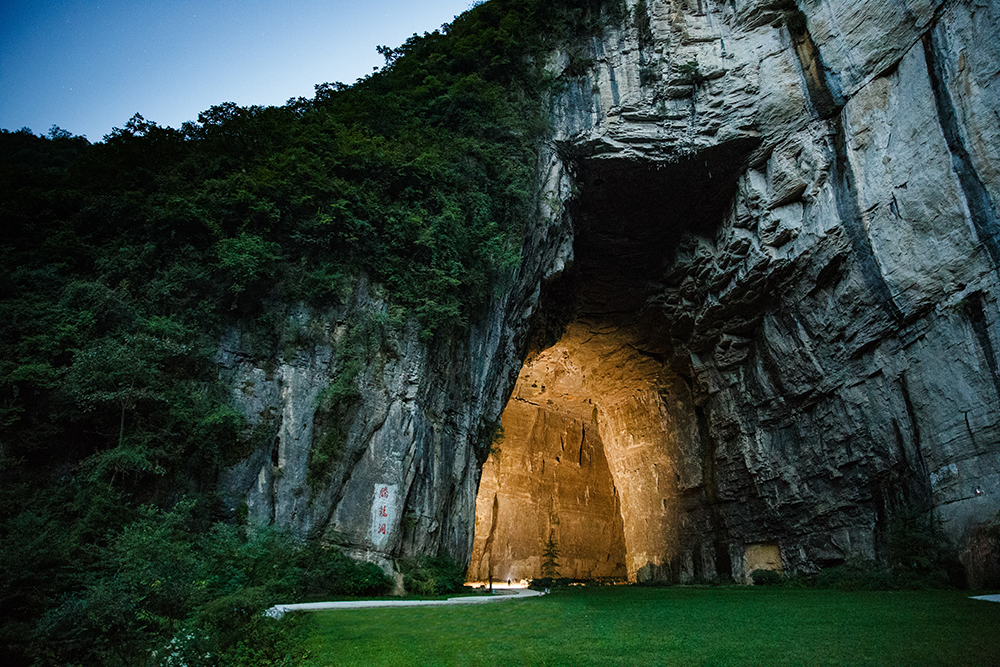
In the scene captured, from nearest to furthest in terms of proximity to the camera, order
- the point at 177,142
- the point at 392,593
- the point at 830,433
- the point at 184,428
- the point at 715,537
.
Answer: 1. the point at 184,428
2. the point at 392,593
3. the point at 177,142
4. the point at 830,433
5. the point at 715,537

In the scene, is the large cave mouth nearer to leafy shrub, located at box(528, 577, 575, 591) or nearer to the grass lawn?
leafy shrub, located at box(528, 577, 575, 591)

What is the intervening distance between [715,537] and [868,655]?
19.1m

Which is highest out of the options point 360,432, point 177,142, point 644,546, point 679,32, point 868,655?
point 679,32

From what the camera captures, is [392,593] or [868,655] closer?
[868,655]

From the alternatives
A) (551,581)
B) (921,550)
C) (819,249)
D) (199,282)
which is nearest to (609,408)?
(551,581)

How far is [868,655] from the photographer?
523cm

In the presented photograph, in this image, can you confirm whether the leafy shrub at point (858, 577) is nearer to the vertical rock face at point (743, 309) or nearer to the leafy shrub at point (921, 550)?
the leafy shrub at point (921, 550)

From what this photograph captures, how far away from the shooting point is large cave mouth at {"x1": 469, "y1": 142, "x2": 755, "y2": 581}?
790 inches

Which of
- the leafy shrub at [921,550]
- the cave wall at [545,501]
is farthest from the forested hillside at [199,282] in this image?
the cave wall at [545,501]

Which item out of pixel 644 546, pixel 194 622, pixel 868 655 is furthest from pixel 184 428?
pixel 644 546

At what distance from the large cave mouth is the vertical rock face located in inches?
5.5

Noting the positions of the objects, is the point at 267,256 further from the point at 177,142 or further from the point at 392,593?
the point at 392,593

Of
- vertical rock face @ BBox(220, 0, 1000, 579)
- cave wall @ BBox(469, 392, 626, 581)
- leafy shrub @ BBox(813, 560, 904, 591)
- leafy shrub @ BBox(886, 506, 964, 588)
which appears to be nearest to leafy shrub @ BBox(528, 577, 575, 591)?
cave wall @ BBox(469, 392, 626, 581)

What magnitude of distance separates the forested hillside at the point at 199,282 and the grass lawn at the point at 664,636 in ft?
4.26
